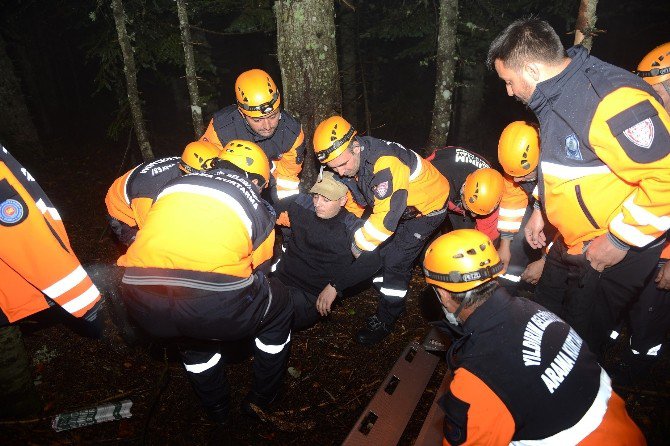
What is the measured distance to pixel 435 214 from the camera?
178 inches

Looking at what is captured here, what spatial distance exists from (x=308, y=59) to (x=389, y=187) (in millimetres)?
2189

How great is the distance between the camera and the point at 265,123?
477 centimetres

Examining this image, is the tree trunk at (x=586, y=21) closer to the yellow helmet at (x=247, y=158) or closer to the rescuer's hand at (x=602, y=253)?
the rescuer's hand at (x=602, y=253)

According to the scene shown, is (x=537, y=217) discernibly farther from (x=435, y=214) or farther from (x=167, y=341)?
(x=167, y=341)

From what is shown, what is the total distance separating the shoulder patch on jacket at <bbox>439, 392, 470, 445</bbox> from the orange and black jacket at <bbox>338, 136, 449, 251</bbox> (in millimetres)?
2091

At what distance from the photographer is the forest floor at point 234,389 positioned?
3.38 m

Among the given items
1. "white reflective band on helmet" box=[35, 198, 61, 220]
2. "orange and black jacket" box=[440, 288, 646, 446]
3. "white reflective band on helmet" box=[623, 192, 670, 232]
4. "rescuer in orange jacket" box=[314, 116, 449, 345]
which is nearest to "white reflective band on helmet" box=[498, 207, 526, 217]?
"rescuer in orange jacket" box=[314, 116, 449, 345]

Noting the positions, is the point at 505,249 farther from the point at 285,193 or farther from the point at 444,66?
the point at 444,66

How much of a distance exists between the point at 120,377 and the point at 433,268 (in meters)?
3.48

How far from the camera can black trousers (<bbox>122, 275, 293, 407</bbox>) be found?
2.62m

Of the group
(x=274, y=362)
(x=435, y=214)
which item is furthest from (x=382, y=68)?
(x=274, y=362)

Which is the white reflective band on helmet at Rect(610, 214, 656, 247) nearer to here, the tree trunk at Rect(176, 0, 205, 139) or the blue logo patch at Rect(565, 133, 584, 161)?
the blue logo patch at Rect(565, 133, 584, 161)

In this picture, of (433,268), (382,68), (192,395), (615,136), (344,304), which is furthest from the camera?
(382,68)

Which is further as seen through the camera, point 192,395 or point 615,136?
point 192,395
